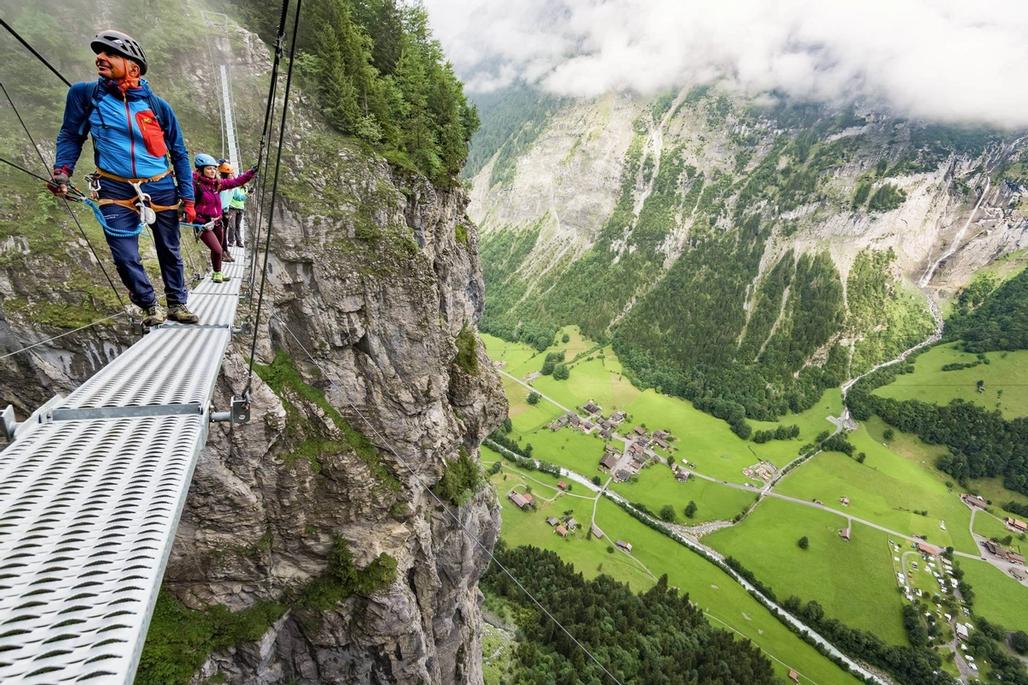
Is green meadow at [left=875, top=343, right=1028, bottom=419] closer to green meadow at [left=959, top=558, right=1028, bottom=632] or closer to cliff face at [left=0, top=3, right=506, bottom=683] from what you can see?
green meadow at [left=959, top=558, right=1028, bottom=632]

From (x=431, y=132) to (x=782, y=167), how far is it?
19343 cm

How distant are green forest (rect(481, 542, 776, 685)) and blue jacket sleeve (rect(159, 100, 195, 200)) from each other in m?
49.8

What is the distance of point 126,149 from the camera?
23.3 ft

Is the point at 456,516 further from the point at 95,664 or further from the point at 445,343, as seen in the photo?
the point at 95,664

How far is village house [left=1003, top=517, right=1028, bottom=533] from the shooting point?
293 ft

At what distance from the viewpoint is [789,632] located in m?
64.5

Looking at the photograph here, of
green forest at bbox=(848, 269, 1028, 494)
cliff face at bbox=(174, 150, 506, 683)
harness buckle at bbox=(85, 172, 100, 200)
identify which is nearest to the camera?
harness buckle at bbox=(85, 172, 100, 200)

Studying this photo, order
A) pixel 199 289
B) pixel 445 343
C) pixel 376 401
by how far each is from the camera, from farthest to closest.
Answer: pixel 445 343 < pixel 376 401 < pixel 199 289

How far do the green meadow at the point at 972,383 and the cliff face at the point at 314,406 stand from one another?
485ft

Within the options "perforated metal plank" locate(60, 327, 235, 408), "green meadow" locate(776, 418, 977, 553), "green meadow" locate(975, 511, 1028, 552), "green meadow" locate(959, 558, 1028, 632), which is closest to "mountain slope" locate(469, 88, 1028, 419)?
"green meadow" locate(776, 418, 977, 553)

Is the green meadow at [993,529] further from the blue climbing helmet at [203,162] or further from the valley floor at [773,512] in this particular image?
the blue climbing helmet at [203,162]

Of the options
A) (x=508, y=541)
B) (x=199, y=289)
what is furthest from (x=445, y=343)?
(x=508, y=541)

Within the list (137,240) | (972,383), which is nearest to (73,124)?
(137,240)

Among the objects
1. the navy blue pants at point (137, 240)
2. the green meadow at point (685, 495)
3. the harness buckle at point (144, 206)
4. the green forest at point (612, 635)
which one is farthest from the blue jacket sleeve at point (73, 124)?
the green meadow at point (685, 495)
